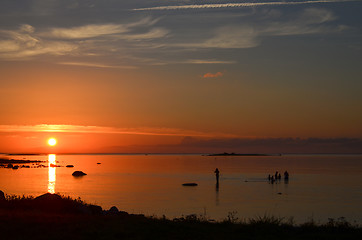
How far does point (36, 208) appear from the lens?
78.0ft

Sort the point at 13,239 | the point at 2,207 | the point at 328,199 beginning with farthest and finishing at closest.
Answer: the point at 328,199 → the point at 2,207 → the point at 13,239

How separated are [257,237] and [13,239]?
31.2ft

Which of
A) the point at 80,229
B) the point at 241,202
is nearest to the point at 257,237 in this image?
the point at 80,229

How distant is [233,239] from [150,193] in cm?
5048

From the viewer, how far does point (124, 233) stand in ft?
52.4

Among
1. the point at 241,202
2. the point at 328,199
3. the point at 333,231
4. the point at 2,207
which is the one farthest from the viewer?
the point at 328,199

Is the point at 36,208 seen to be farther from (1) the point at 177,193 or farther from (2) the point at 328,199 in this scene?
(2) the point at 328,199

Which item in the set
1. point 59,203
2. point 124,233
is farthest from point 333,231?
point 59,203

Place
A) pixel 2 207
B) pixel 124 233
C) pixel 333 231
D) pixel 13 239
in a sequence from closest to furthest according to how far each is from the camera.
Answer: pixel 13 239 < pixel 124 233 < pixel 333 231 < pixel 2 207

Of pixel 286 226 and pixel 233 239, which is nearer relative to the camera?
pixel 233 239

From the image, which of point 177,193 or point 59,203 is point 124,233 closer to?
point 59,203

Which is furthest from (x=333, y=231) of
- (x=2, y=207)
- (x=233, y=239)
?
(x=2, y=207)

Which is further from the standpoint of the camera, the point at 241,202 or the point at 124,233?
the point at 241,202

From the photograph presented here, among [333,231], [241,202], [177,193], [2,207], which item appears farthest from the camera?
[177,193]
